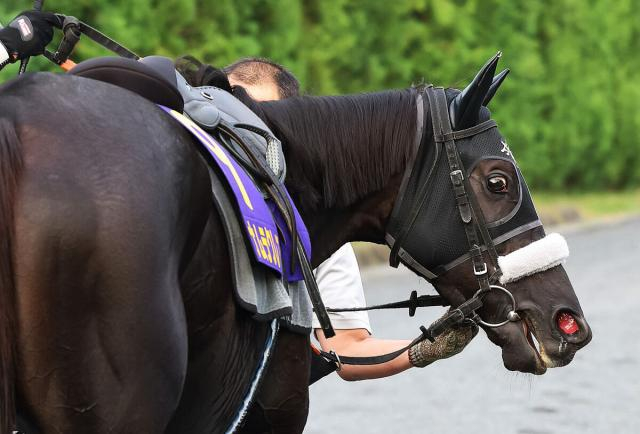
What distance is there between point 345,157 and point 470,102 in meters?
0.39

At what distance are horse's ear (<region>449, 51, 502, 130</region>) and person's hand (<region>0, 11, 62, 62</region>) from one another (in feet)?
3.85

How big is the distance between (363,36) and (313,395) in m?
6.98

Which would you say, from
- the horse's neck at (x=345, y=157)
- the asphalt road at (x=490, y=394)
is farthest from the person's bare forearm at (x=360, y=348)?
the asphalt road at (x=490, y=394)

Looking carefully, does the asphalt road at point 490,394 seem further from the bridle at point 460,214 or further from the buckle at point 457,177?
the buckle at point 457,177

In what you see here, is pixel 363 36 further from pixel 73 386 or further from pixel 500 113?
pixel 73 386

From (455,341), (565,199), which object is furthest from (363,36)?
(455,341)

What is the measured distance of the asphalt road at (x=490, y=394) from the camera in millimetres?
6371

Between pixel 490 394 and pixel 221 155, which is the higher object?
pixel 221 155

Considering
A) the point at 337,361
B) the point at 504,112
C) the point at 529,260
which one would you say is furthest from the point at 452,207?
the point at 504,112

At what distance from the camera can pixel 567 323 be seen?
11.6ft

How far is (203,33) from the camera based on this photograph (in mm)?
11062

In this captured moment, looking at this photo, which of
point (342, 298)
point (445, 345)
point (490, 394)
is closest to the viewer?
point (445, 345)

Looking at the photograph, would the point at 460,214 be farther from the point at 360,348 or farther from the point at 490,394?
the point at 490,394

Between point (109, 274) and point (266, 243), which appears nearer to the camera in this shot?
point (109, 274)
